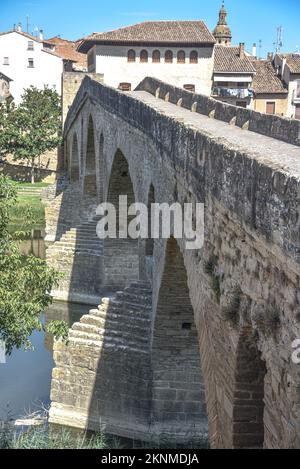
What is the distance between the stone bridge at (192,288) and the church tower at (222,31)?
41150 millimetres

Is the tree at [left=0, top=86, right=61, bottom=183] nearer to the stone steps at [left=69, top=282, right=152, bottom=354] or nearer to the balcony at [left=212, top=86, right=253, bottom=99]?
the balcony at [left=212, top=86, right=253, bottom=99]

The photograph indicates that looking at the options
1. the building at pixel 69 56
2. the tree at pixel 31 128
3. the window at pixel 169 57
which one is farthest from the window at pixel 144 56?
the building at pixel 69 56

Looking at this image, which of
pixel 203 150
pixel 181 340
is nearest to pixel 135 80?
pixel 181 340

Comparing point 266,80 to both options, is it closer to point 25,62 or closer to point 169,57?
point 169,57

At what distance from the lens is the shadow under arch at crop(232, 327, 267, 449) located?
482 cm

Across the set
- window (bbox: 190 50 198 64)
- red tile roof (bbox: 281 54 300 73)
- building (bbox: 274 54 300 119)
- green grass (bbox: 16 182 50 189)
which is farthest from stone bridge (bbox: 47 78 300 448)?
building (bbox: 274 54 300 119)

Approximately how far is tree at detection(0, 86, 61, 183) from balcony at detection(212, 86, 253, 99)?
1030 cm

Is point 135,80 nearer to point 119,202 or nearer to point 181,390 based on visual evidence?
point 119,202

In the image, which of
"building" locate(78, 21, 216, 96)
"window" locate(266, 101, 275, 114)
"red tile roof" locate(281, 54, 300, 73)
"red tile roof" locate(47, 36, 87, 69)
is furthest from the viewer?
"red tile roof" locate(47, 36, 87, 69)

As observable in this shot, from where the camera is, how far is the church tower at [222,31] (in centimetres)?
5866

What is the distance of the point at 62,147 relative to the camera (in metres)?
41.7

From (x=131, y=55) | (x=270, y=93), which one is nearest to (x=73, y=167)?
(x=131, y=55)

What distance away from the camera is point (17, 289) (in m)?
8.73

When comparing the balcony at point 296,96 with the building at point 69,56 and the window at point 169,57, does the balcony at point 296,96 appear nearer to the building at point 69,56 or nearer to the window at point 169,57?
the window at point 169,57
